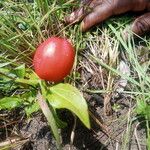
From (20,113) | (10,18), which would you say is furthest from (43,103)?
(10,18)

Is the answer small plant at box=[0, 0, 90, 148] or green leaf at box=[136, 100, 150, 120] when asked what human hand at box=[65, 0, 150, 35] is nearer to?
small plant at box=[0, 0, 90, 148]

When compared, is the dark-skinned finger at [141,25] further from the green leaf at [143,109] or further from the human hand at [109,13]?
the green leaf at [143,109]

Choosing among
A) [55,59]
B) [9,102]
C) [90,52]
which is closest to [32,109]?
[9,102]

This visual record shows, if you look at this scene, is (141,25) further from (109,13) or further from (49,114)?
(49,114)

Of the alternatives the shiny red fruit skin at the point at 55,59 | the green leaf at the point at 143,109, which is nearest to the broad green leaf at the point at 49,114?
the shiny red fruit skin at the point at 55,59

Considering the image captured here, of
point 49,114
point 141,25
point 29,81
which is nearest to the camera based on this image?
point 49,114

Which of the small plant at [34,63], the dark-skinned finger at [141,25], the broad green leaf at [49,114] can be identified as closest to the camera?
the broad green leaf at [49,114]
